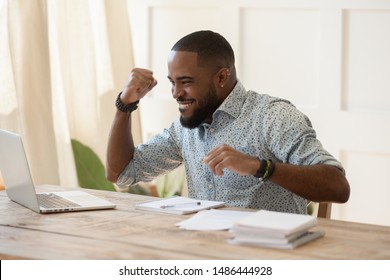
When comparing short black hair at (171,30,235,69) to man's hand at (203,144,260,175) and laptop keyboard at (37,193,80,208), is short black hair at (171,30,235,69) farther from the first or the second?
laptop keyboard at (37,193,80,208)

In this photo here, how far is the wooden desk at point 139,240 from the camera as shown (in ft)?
6.13

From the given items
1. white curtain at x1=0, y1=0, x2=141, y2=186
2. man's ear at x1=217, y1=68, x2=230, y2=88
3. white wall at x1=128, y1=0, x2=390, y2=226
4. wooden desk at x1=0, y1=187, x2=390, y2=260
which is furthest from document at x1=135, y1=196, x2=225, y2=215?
white wall at x1=128, y1=0, x2=390, y2=226

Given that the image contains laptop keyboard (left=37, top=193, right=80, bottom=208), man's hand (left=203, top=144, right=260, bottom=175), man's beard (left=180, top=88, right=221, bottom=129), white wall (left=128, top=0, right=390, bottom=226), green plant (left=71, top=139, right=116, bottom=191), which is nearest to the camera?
man's hand (left=203, top=144, right=260, bottom=175)

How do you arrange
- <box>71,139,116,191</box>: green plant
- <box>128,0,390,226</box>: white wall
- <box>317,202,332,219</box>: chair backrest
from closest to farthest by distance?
<box>317,202,332,219</box>: chair backrest, <box>128,0,390,226</box>: white wall, <box>71,139,116,191</box>: green plant

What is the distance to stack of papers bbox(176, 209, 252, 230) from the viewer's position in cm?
213

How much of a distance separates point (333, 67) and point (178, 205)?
158 cm

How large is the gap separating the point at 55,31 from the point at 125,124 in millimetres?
1154

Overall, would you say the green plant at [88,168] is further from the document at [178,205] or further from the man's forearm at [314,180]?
the man's forearm at [314,180]

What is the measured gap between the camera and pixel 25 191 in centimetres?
242

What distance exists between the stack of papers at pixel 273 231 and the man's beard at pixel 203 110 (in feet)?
2.37

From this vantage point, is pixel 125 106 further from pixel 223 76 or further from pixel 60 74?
pixel 60 74

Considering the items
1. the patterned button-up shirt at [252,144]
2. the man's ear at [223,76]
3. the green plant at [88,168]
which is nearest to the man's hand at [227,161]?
the patterned button-up shirt at [252,144]

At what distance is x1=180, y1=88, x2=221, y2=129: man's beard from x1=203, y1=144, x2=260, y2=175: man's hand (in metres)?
0.39
